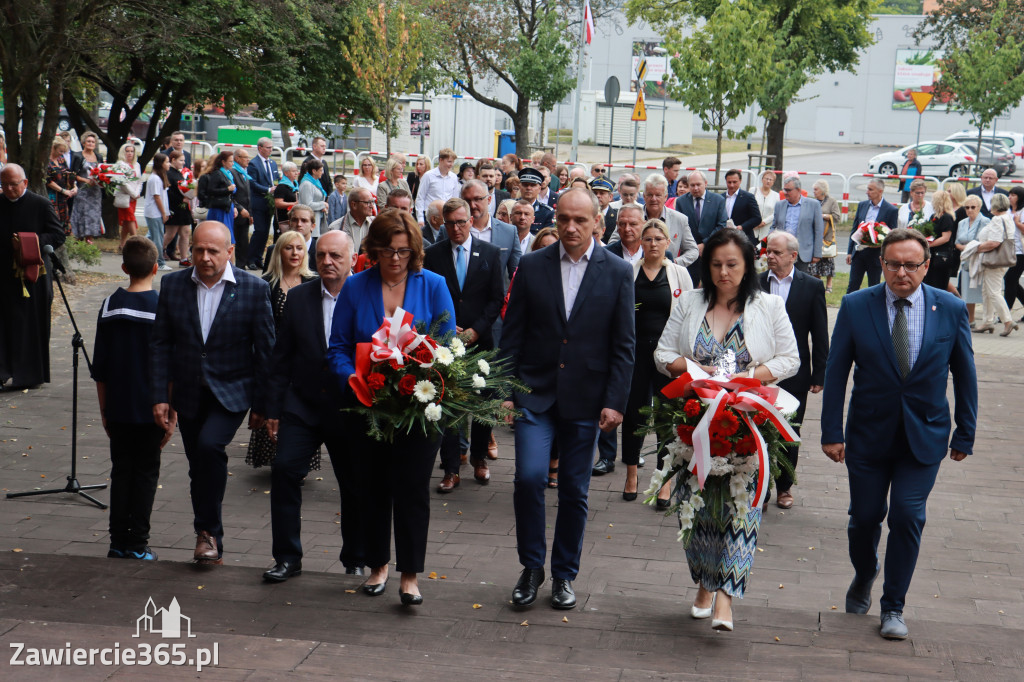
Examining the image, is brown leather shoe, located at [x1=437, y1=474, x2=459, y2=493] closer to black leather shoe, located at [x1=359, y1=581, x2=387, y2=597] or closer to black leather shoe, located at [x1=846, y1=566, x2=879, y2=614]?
black leather shoe, located at [x1=359, y1=581, x2=387, y2=597]

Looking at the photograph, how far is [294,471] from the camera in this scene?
5.71 metres

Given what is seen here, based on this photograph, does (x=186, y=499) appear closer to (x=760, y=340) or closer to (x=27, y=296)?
(x=27, y=296)

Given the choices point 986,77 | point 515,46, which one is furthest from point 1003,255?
point 515,46

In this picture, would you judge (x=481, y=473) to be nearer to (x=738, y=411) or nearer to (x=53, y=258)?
(x=738, y=411)

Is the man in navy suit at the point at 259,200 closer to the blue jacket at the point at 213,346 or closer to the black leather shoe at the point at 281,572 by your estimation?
the blue jacket at the point at 213,346

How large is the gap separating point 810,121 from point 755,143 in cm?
571

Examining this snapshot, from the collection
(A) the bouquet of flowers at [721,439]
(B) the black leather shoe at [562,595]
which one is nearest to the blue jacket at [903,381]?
(A) the bouquet of flowers at [721,439]

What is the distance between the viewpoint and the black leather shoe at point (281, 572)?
5719 mm

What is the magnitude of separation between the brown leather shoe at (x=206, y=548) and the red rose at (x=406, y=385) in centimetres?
163

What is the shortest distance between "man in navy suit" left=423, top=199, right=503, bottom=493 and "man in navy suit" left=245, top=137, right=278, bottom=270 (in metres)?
11.2

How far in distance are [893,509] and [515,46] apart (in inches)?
1329

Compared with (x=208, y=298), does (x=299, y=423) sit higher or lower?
lower

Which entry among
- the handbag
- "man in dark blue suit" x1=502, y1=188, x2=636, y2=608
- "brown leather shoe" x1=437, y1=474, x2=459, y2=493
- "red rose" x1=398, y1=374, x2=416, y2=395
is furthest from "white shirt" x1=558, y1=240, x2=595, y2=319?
the handbag

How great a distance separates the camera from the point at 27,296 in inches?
402
